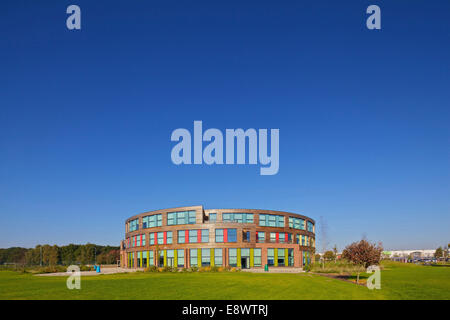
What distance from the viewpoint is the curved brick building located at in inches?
3039

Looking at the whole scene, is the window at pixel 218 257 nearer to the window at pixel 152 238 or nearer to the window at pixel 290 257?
the window at pixel 290 257

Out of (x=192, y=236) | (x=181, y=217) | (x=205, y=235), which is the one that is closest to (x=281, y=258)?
(x=205, y=235)

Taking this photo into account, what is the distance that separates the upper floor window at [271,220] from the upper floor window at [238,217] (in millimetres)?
2671

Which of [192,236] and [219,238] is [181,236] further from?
[219,238]

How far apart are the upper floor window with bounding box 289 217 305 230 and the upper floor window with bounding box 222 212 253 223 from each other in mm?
12114

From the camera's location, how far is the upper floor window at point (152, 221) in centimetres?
8610

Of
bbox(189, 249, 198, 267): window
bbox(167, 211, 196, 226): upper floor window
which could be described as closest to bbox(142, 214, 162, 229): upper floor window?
bbox(167, 211, 196, 226): upper floor window

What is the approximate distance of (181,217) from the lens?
268ft

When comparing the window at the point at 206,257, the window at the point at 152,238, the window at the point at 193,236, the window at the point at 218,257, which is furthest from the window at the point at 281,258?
the window at the point at 152,238

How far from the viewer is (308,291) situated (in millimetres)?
26359
